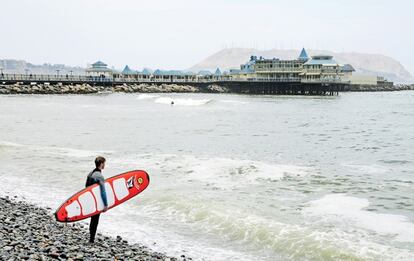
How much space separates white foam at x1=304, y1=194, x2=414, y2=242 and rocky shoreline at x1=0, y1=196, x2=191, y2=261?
16.6 ft

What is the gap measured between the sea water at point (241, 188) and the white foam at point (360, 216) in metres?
0.03

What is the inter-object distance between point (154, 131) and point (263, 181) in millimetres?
18150

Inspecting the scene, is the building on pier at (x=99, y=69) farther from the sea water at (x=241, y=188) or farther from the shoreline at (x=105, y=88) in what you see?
the sea water at (x=241, y=188)

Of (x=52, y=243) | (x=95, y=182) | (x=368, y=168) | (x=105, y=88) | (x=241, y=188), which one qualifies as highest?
(x=105, y=88)

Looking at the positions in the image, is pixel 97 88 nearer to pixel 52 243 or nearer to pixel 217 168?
pixel 217 168

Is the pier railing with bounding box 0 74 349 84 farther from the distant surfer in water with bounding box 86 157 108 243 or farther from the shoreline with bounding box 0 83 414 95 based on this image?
the distant surfer in water with bounding box 86 157 108 243

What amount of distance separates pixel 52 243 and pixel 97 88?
91523 millimetres

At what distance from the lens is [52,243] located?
8242mm

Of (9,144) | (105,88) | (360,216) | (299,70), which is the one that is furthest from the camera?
(299,70)

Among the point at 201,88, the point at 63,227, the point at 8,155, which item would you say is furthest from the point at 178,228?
the point at 201,88

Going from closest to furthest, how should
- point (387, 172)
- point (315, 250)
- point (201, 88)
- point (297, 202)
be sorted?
point (315, 250)
point (297, 202)
point (387, 172)
point (201, 88)

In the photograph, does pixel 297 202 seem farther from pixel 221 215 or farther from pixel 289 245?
pixel 289 245

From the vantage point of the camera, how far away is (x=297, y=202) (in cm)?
1342

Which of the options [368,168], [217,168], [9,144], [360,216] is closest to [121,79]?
[9,144]
